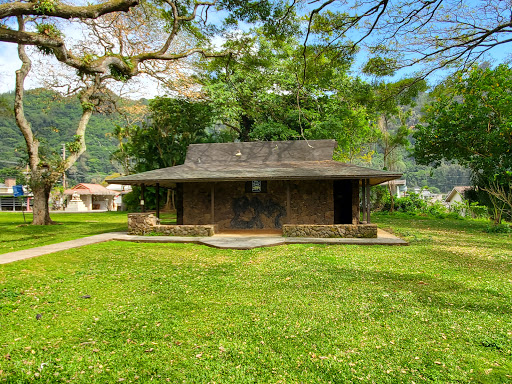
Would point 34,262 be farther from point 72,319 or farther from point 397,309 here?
point 397,309

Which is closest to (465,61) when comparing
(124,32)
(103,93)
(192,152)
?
(192,152)

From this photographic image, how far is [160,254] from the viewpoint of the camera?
9.63 metres

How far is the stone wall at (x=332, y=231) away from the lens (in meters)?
12.1

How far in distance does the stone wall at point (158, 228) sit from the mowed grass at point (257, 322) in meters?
4.84

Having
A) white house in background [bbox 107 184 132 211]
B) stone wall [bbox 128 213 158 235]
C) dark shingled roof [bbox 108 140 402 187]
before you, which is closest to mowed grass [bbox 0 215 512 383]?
dark shingled roof [bbox 108 140 402 187]

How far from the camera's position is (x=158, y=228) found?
533 inches

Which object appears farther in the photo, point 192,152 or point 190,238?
point 192,152

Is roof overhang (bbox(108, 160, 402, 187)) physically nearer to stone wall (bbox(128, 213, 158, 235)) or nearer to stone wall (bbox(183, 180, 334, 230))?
stone wall (bbox(183, 180, 334, 230))

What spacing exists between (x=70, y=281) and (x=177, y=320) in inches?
126

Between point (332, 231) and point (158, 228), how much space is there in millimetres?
6946

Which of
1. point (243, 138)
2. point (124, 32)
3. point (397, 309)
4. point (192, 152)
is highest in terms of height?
point (124, 32)

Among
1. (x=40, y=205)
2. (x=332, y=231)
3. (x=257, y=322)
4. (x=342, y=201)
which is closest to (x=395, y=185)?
(x=342, y=201)

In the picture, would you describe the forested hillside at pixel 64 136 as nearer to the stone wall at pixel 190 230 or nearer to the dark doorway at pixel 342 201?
the stone wall at pixel 190 230

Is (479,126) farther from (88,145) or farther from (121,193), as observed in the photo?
(88,145)
